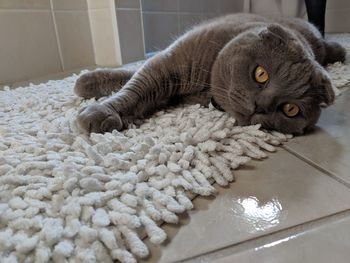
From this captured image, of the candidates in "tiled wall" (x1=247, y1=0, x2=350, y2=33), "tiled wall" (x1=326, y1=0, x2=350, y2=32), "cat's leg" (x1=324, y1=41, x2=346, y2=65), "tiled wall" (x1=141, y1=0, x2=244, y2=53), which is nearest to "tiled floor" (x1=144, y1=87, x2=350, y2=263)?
"cat's leg" (x1=324, y1=41, x2=346, y2=65)

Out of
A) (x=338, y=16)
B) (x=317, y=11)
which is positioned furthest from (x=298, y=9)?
(x=317, y=11)

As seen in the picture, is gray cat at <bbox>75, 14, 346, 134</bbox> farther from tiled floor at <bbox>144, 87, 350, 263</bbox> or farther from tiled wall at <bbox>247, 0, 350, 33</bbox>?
tiled wall at <bbox>247, 0, 350, 33</bbox>

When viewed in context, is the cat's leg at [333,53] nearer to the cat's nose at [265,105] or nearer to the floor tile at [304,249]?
the cat's nose at [265,105]

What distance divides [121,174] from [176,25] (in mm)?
2054

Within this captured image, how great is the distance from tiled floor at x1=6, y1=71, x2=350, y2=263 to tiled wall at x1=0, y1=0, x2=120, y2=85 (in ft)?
4.50

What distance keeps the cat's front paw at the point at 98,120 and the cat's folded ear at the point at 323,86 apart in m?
0.47

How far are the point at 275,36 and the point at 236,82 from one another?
0.14 m

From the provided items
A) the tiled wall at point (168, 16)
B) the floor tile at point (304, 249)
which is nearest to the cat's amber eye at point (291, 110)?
the floor tile at point (304, 249)

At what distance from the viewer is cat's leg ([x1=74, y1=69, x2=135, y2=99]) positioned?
3.36ft

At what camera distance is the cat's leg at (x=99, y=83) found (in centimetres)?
102

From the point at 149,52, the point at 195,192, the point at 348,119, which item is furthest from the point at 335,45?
the point at 195,192

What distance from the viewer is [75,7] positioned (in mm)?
1747

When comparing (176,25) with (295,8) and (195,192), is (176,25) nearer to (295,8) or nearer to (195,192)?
(295,8)

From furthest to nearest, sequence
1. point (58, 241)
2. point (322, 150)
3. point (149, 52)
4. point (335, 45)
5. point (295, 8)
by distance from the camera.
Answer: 1. point (295, 8)
2. point (149, 52)
3. point (335, 45)
4. point (322, 150)
5. point (58, 241)
